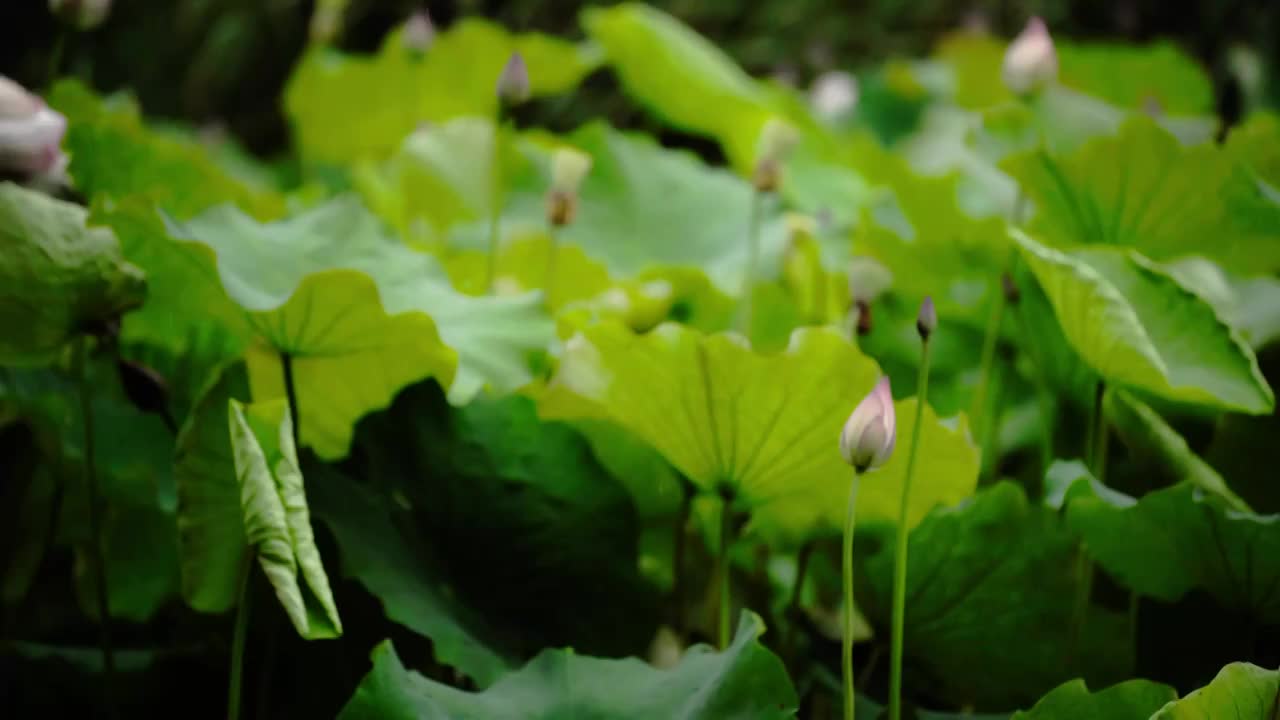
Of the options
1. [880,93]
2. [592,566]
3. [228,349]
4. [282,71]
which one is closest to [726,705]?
[592,566]

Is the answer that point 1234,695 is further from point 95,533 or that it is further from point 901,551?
point 95,533

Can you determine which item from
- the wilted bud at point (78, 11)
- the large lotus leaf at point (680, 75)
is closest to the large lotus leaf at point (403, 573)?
the wilted bud at point (78, 11)

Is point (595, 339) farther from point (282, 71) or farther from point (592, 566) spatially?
point (282, 71)

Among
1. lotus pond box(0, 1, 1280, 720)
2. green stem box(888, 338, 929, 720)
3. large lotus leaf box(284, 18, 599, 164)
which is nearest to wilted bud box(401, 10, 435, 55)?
large lotus leaf box(284, 18, 599, 164)

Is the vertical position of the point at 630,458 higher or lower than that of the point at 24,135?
lower

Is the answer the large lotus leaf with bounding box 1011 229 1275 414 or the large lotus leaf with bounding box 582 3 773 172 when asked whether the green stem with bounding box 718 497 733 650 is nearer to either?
the large lotus leaf with bounding box 1011 229 1275 414

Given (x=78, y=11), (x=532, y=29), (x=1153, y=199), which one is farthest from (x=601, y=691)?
(x=532, y=29)
